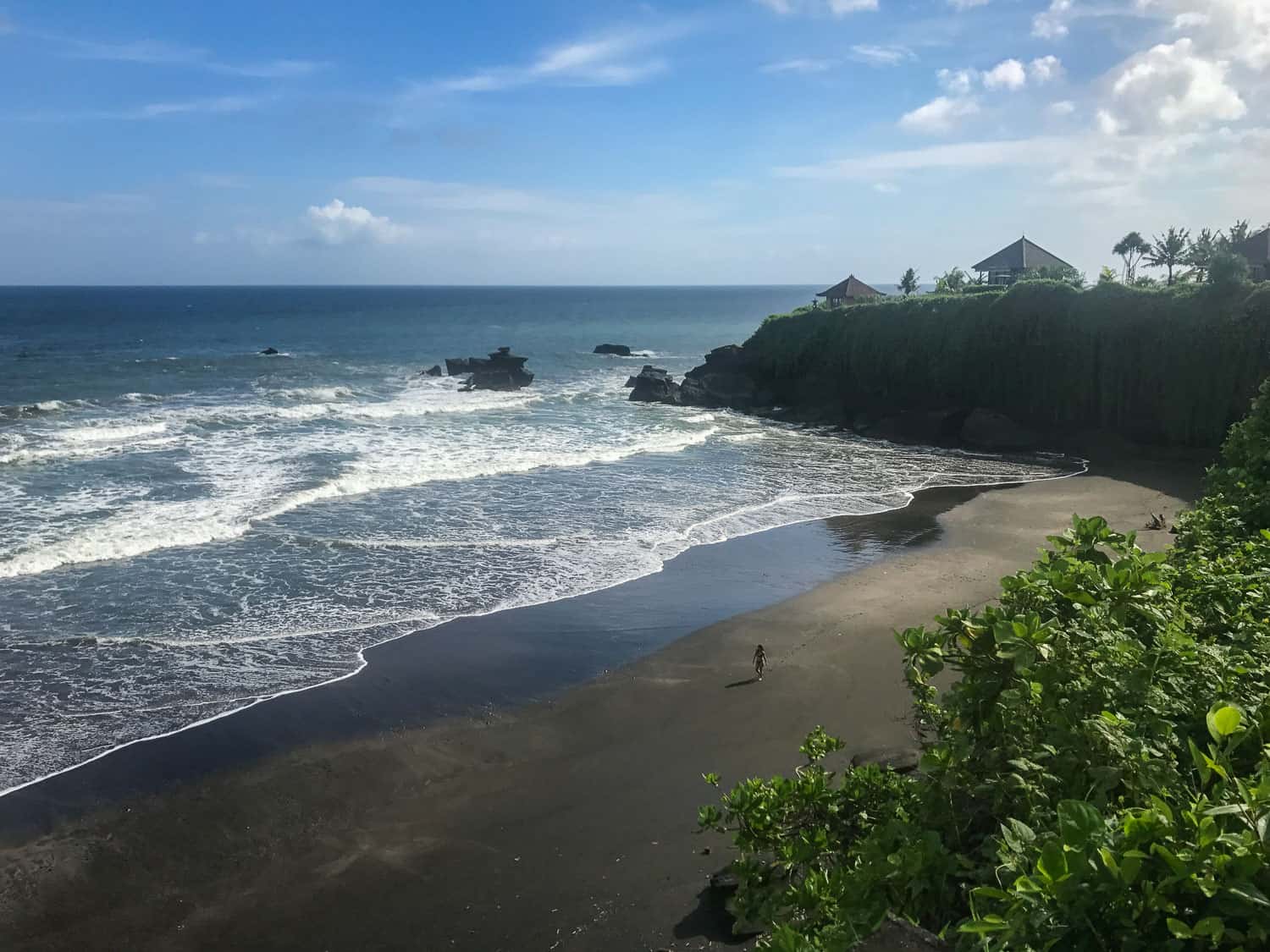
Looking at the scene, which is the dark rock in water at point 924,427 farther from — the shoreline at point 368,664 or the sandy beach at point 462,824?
the sandy beach at point 462,824

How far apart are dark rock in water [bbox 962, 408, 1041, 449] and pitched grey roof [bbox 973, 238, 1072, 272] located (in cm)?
1417

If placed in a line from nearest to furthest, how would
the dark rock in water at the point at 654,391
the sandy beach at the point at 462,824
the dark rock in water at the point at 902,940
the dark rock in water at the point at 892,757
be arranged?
1. the dark rock in water at the point at 902,940
2. the sandy beach at the point at 462,824
3. the dark rock in water at the point at 892,757
4. the dark rock in water at the point at 654,391

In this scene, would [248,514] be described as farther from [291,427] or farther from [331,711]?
[291,427]

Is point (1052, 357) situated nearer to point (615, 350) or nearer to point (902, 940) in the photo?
point (902, 940)

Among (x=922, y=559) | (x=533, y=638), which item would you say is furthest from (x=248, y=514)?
(x=922, y=559)

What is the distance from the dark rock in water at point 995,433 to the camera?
108 feet

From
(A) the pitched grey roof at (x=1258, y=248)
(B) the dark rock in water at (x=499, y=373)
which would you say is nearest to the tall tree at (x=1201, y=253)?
(A) the pitched grey roof at (x=1258, y=248)

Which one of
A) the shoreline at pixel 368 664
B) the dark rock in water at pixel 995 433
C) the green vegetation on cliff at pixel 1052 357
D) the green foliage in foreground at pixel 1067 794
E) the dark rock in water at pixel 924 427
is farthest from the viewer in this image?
the dark rock in water at pixel 924 427

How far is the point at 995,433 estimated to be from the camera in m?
33.2

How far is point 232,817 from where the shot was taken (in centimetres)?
1019

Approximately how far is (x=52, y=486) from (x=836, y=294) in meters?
39.3

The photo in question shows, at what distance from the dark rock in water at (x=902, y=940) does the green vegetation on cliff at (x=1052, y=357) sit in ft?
97.4

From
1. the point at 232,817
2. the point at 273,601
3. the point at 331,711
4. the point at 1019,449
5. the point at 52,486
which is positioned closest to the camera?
the point at 232,817

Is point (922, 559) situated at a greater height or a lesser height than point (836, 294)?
lesser
